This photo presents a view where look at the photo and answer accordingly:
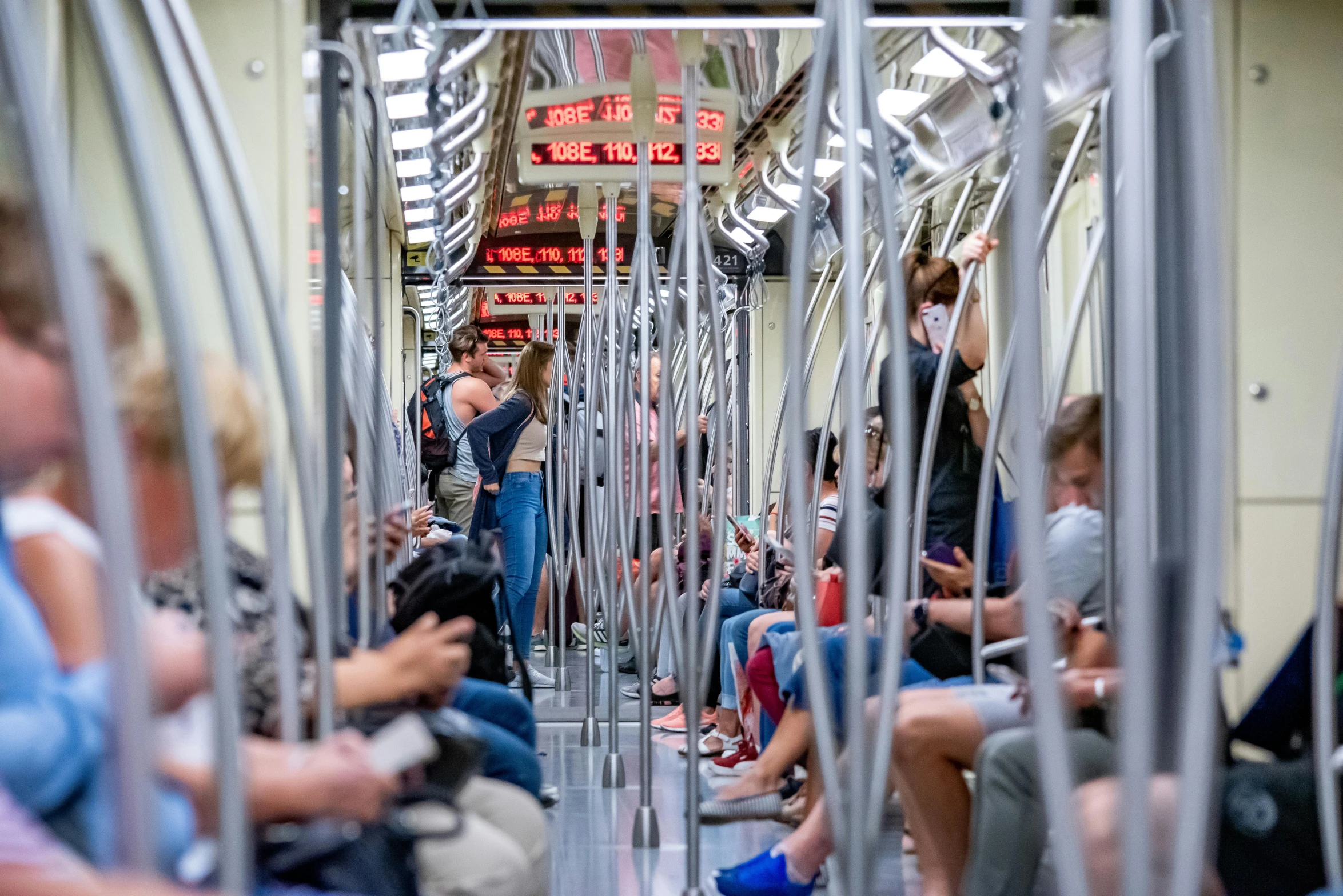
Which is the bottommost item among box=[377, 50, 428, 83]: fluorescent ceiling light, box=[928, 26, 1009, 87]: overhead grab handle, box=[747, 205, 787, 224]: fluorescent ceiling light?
box=[928, 26, 1009, 87]: overhead grab handle

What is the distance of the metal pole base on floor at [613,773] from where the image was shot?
4105 mm

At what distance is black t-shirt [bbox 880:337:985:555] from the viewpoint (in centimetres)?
316

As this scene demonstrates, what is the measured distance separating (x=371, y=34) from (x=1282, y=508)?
1.89 m

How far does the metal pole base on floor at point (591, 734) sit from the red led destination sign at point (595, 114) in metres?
2.24

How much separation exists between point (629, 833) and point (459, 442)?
10.5ft

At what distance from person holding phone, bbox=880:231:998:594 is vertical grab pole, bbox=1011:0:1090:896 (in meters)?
1.94

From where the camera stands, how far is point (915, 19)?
7.65ft

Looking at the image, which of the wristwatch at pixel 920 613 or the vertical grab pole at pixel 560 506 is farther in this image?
the vertical grab pole at pixel 560 506

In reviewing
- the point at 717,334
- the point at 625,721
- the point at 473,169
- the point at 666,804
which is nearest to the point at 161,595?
the point at 717,334

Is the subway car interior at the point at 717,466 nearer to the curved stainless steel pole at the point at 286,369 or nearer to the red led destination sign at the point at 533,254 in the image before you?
the curved stainless steel pole at the point at 286,369

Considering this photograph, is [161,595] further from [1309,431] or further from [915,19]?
[1309,431]

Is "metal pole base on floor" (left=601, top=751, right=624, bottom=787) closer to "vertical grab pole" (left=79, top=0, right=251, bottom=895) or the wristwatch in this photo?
the wristwatch

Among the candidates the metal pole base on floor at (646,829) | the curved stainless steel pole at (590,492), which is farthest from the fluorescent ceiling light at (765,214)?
the metal pole base on floor at (646,829)

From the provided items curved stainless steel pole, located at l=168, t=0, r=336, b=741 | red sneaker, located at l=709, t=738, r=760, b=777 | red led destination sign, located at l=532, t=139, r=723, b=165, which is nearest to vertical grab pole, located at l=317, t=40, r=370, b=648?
curved stainless steel pole, located at l=168, t=0, r=336, b=741
